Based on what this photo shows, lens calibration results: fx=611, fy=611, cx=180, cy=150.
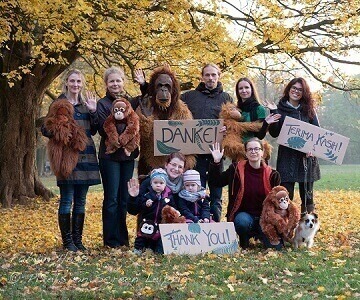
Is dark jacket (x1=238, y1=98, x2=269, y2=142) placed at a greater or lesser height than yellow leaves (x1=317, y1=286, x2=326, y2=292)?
greater

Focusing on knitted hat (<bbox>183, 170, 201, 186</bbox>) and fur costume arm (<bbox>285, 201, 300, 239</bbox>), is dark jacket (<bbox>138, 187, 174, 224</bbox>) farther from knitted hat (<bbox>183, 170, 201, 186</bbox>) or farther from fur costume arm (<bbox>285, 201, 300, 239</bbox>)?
fur costume arm (<bbox>285, 201, 300, 239</bbox>)

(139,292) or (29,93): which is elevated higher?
(29,93)

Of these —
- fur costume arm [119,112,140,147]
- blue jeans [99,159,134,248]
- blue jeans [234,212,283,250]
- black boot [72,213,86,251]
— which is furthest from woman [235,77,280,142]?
black boot [72,213,86,251]

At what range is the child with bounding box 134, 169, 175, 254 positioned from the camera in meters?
7.11

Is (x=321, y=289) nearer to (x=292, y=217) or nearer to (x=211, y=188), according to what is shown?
(x=292, y=217)

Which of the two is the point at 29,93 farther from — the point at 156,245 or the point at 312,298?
the point at 312,298

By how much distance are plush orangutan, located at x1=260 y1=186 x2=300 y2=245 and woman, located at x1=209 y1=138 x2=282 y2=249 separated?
21cm

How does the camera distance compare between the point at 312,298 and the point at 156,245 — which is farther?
the point at 156,245

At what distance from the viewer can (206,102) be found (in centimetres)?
789

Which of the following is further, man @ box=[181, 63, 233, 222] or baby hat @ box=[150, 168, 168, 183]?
man @ box=[181, 63, 233, 222]

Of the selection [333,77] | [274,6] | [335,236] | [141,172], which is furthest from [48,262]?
[333,77]

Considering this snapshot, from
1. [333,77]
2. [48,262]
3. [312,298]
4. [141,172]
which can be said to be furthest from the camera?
[333,77]

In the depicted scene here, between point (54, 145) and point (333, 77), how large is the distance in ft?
33.9

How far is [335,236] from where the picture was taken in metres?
8.96
